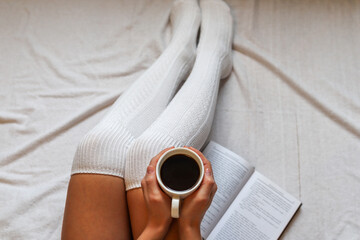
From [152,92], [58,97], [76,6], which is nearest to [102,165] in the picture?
[152,92]

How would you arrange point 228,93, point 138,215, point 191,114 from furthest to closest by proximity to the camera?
point 228,93
point 191,114
point 138,215

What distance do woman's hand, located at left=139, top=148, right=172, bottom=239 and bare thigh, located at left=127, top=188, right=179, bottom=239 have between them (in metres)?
0.03

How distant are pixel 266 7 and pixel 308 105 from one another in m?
0.38

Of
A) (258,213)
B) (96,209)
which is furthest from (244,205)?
(96,209)

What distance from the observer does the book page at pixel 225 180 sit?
2.71 feet

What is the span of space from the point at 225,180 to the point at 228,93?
27cm

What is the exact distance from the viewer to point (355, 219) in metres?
0.80

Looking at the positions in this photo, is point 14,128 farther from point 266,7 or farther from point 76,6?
point 266,7

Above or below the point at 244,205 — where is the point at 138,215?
above

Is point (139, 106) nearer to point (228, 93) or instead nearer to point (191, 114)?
point (191, 114)

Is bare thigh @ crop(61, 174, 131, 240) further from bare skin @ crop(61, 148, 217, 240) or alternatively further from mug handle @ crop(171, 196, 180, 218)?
mug handle @ crop(171, 196, 180, 218)

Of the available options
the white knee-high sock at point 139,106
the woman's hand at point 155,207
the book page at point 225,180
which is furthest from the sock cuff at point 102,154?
the book page at point 225,180

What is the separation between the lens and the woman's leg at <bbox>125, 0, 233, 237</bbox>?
67 cm

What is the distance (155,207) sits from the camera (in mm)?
565
